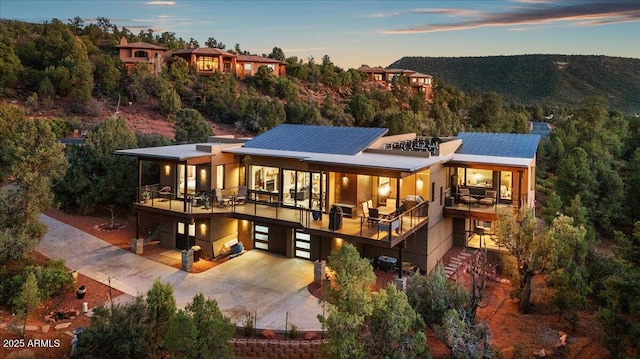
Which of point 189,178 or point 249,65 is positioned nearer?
point 189,178

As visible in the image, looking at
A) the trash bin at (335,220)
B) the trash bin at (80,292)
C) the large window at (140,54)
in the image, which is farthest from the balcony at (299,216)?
the large window at (140,54)

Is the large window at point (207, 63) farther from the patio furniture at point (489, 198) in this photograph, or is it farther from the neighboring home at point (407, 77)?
the patio furniture at point (489, 198)

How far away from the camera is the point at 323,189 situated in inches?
690

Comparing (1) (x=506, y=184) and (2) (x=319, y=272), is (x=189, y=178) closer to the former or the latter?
(2) (x=319, y=272)

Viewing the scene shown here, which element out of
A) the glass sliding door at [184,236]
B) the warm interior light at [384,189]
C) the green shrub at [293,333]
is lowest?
the green shrub at [293,333]

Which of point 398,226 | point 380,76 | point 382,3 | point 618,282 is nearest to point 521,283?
point 618,282

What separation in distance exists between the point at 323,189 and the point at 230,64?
159 feet

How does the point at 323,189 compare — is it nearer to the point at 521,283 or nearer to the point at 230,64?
the point at 521,283

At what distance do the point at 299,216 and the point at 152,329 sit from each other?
701 centimetres

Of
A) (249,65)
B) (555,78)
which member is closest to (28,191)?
(249,65)

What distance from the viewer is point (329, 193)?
55.1 feet

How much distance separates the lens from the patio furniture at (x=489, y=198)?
17266 millimetres

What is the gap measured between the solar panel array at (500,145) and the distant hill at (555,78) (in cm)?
5795

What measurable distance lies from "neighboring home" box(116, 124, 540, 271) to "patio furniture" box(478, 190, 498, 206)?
41 millimetres
